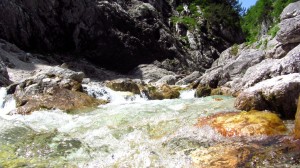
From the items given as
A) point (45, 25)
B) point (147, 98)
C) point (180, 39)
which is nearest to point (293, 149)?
point (147, 98)

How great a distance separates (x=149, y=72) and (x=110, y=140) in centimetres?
3545

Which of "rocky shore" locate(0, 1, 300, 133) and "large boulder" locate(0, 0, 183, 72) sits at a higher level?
"large boulder" locate(0, 0, 183, 72)

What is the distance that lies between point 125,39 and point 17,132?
127 ft

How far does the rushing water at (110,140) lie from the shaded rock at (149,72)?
1193 inches

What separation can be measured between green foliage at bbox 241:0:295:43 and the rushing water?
16571 millimetres

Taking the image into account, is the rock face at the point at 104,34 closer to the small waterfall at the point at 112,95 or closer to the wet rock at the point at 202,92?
the small waterfall at the point at 112,95

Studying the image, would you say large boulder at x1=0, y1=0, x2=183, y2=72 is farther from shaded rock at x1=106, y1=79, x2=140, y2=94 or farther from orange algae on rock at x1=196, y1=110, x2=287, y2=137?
orange algae on rock at x1=196, y1=110, x2=287, y2=137

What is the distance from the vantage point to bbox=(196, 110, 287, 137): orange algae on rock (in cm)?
789

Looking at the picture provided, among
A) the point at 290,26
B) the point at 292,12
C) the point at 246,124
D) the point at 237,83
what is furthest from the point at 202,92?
the point at 246,124

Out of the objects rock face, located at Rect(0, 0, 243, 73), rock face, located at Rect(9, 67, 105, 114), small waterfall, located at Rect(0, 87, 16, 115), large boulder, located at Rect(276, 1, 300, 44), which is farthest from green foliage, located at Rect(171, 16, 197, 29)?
small waterfall, located at Rect(0, 87, 16, 115)

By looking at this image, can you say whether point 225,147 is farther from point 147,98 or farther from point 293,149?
point 147,98

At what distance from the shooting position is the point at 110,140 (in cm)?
863

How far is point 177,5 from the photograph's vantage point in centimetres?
6900

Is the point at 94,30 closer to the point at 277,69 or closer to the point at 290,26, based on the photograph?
the point at 290,26
